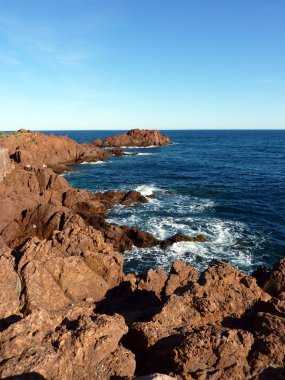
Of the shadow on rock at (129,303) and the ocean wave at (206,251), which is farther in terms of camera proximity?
the ocean wave at (206,251)

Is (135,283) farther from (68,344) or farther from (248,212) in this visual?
(248,212)

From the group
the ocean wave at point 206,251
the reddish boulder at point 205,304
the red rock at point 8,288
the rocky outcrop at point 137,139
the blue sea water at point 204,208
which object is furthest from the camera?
the rocky outcrop at point 137,139

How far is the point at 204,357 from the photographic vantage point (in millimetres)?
9477

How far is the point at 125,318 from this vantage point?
14758mm

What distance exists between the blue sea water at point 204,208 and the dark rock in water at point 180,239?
0.61 meters

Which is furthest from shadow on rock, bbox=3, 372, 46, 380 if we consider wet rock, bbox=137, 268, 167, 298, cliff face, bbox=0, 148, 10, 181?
cliff face, bbox=0, 148, 10, 181

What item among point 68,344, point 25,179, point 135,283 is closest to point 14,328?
point 68,344

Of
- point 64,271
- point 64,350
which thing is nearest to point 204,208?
point 64,271

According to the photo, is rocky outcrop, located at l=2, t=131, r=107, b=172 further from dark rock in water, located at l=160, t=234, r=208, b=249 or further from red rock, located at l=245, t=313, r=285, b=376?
red rock, located at l=245, t=313, r=285, b=376

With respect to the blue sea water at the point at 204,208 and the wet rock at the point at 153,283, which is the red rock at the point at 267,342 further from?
the blue sea water at the point at 204,208

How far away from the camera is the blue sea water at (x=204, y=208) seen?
1258 inches

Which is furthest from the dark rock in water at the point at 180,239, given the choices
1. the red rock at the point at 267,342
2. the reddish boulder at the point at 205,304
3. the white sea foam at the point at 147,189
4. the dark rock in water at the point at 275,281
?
the red rock at the point at 267,342

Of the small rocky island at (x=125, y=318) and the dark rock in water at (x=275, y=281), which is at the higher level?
the small rocky island at (x=125, y=318)

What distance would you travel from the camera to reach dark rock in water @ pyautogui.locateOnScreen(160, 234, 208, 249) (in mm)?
33606
